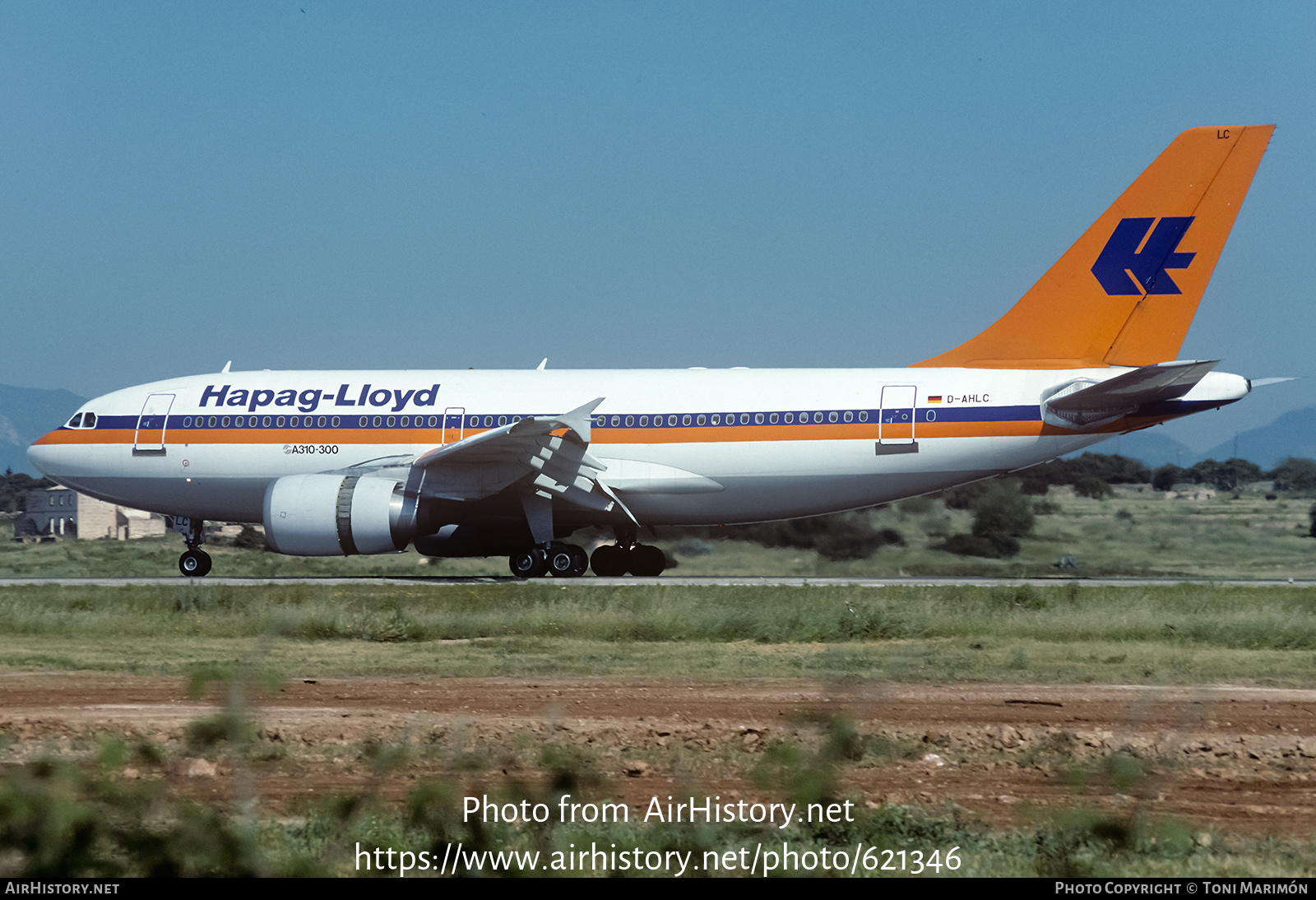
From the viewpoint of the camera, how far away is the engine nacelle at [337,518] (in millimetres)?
20781

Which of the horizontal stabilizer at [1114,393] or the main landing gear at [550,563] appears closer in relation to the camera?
the horizontal stabilizer at [1114,393]

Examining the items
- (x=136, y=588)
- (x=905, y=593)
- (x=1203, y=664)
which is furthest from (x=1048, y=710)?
(x=136, y=588)

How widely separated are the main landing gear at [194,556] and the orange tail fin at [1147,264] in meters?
15.0

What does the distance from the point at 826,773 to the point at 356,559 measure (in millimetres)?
27377

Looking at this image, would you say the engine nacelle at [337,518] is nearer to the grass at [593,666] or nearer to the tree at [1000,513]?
the grass at [593,666]

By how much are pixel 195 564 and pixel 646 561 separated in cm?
865

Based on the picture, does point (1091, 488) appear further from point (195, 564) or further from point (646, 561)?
point (195, 564)

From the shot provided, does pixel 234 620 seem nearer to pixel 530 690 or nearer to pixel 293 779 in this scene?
pixel 530 690

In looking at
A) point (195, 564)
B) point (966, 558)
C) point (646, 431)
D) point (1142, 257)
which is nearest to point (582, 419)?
point (646, 431)

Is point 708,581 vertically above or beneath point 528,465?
beneath

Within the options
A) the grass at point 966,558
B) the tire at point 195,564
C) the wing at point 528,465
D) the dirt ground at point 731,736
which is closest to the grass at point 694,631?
the dirt ground at point 731,736

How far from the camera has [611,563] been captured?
24.4 m


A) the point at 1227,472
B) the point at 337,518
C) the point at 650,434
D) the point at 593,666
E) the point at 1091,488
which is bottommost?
the point at 593,666

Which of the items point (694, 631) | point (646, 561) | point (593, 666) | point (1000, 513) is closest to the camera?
point (593, 666)
